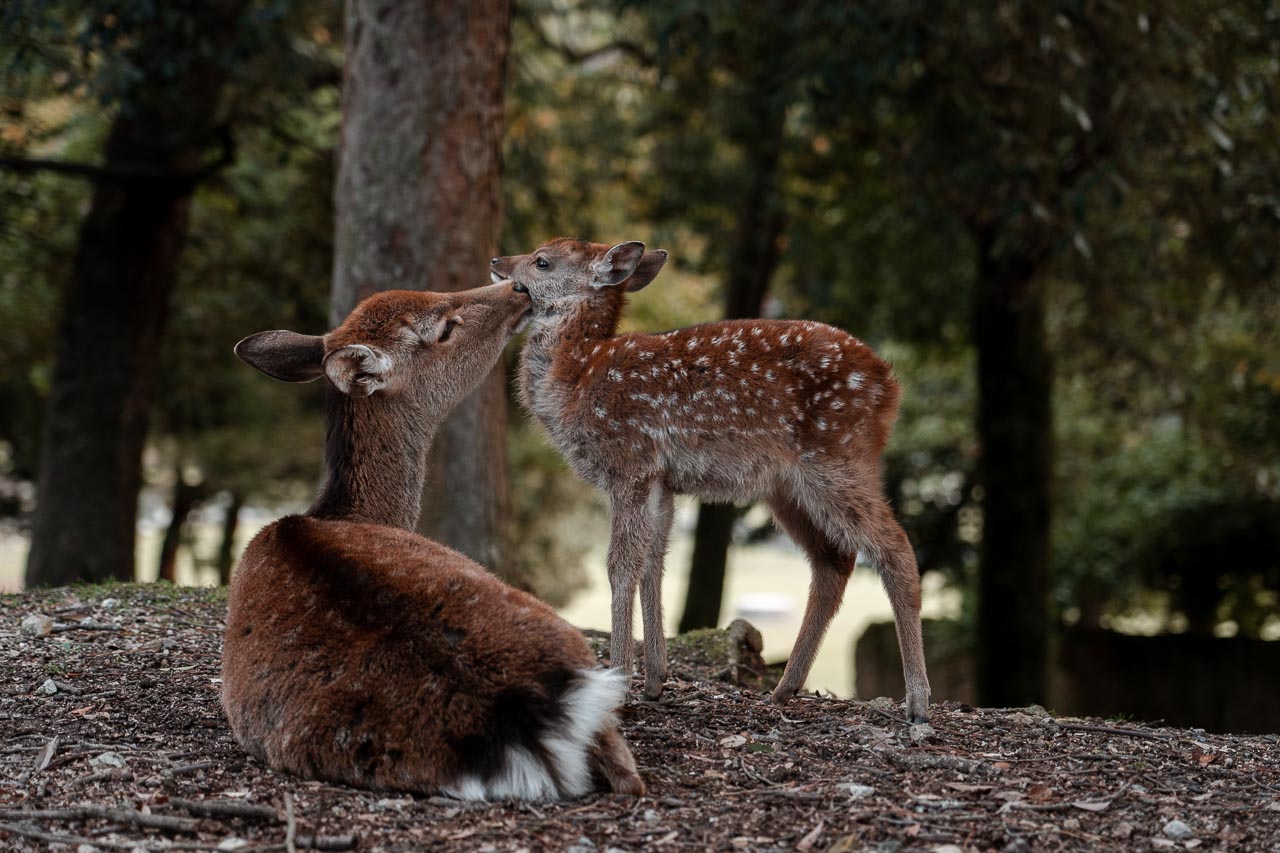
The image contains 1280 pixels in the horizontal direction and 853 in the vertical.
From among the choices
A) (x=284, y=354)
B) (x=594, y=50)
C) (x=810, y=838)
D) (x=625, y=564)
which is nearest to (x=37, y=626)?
(x=284, y=354)

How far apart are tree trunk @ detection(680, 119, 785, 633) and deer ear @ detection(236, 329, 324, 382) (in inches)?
333

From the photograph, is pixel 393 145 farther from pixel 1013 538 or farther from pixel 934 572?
pixel 934 572

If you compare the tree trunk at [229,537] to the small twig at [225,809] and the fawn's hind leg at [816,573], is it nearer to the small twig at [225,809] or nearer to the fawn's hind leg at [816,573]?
the fawn's hind leg at [816,573]

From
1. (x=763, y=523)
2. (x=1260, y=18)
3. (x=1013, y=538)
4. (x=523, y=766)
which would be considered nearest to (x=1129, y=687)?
(x=1013, y=538)

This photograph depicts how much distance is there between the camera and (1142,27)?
30.9 ft

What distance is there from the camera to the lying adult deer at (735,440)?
528 centimetres

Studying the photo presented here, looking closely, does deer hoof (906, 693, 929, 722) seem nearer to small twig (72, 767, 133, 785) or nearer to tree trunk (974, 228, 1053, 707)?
small twig (72, 767, 133, 785)

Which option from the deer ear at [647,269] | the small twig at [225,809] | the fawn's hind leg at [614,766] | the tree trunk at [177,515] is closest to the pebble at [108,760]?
the small twig at [225,809]

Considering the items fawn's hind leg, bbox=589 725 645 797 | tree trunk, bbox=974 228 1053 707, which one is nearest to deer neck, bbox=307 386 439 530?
fawn's hind leg, bbox=589 725 645 797

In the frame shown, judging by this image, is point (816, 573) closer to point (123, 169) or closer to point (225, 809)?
point (225, 809)

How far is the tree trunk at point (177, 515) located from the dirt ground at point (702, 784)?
12625 millimetres

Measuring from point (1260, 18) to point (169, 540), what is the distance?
46.0 ft

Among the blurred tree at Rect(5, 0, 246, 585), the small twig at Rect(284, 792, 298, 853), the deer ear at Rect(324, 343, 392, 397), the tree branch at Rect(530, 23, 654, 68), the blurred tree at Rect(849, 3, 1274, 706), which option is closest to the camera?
the small twig at Rect(284, 792, 298, 853)

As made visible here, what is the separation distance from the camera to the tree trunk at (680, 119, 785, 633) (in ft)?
46.4
